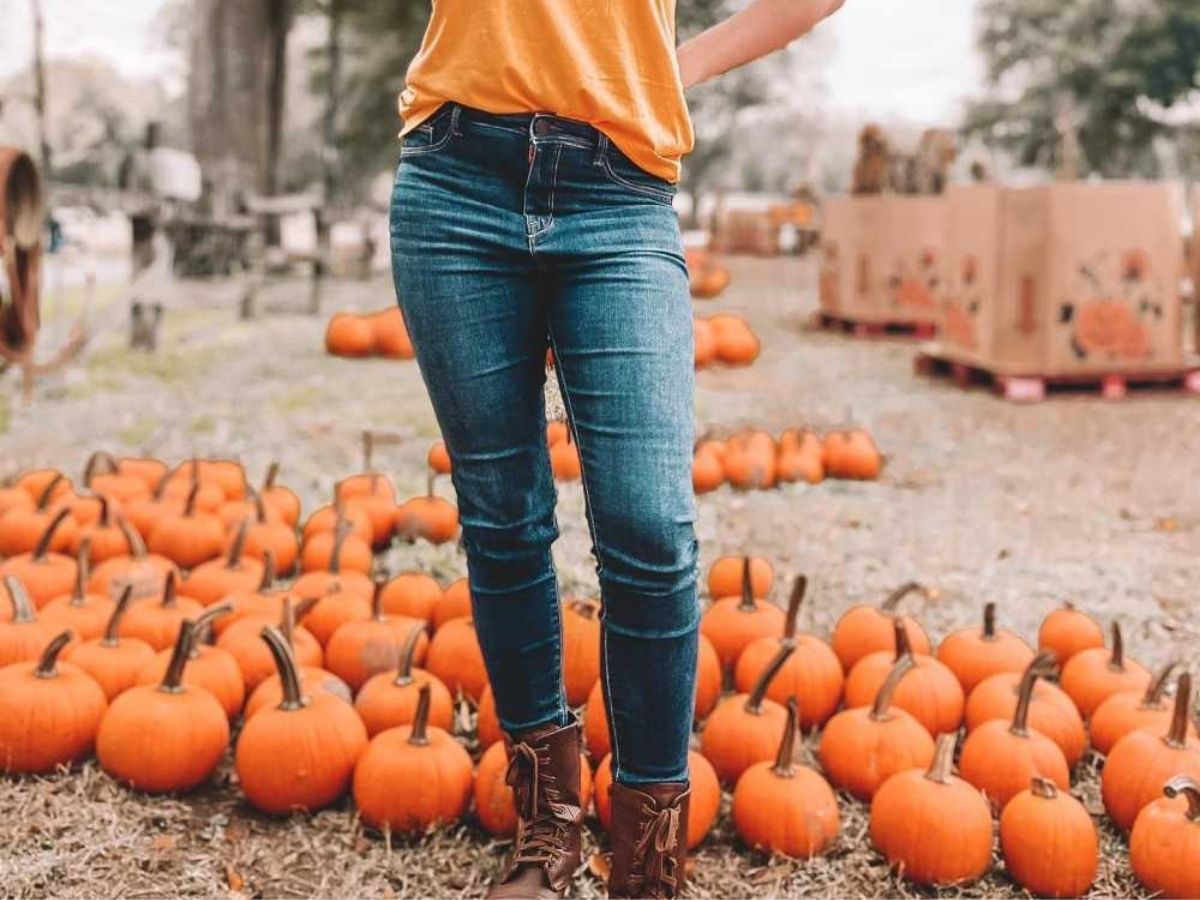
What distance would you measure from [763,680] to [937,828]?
1.39ft

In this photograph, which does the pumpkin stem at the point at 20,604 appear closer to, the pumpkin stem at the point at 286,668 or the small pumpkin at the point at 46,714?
the small pumpkin at the point at 46,714

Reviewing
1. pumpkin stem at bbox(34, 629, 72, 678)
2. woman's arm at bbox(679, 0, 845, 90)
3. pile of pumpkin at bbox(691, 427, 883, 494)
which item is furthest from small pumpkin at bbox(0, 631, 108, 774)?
pile of pumpkin at bbox(691, 427, 883, 494)

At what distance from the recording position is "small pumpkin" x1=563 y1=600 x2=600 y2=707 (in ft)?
8.52

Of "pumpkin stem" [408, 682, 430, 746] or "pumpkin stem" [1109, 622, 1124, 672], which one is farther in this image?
"pumpkin stem" [1109, 622, 1124, 672]

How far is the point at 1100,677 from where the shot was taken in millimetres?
2658

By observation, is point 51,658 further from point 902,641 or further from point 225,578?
point 902,641

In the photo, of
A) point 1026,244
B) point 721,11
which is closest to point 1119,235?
point 1026,244

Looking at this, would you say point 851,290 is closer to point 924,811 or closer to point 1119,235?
point 1119,235

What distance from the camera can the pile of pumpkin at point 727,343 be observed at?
→ 7.75 meters

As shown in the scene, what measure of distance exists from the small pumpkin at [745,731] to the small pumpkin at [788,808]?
13 centimetres

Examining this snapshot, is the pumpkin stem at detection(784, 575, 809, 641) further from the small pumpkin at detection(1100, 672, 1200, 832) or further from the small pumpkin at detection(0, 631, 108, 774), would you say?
the small pumpkin at detection(0, 631, 108, 774)

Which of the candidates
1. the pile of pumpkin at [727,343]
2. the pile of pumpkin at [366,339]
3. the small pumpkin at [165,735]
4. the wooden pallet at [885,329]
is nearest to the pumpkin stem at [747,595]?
the small pumpkin at [165,735]

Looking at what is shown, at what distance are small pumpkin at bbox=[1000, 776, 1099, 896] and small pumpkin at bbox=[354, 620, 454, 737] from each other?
1.07m

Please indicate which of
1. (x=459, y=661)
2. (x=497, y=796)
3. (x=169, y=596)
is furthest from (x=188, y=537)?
(x=497, y=796)
